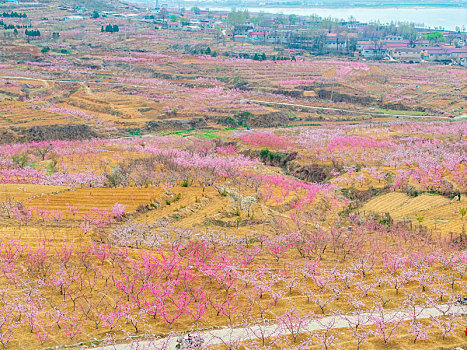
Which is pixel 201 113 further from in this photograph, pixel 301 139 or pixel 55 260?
pixel 55 260

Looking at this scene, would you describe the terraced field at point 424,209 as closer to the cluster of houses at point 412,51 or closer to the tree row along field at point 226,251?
the tree row along field at point 226,251

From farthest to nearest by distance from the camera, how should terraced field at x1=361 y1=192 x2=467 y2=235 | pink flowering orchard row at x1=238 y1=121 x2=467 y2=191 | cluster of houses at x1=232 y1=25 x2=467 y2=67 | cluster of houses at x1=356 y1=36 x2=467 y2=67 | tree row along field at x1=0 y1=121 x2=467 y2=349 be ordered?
cluster of houses at x1=232 y1=25 x2=467 y2=67 < cluster of houses at x1=356 y1=36 x2=467 y2=67 < pink flowering orchard row at x1=238 y1=121 x2=467 y2=191 < terraced field at x1=361 y1=192 x2=467 y2=235 < tree row along field at x1=0 y1=121 x2=467 y2=349

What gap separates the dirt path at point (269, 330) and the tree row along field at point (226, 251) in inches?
4.7

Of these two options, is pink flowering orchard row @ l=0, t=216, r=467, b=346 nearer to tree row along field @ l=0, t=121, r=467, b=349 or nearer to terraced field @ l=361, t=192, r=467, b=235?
tree row along field @ l=0, t=121, r=467, b=349

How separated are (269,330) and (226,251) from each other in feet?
24.0

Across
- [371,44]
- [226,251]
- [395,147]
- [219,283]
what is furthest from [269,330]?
[371,44]

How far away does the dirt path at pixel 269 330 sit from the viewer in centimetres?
1800

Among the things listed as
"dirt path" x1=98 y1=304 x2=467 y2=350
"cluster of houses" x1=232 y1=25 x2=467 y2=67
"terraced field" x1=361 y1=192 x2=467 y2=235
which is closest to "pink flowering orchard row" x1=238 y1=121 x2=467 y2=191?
"terraced field" x1=361 y1=192 x2=467 y2=235

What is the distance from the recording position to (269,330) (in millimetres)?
18922

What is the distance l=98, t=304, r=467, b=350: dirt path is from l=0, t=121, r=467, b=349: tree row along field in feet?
0.39

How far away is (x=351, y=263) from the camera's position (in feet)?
82.2

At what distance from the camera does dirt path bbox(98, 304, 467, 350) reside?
18000 mm

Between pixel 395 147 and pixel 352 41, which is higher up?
pixel 352 41

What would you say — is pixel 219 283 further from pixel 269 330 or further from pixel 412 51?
pixel 412 51
